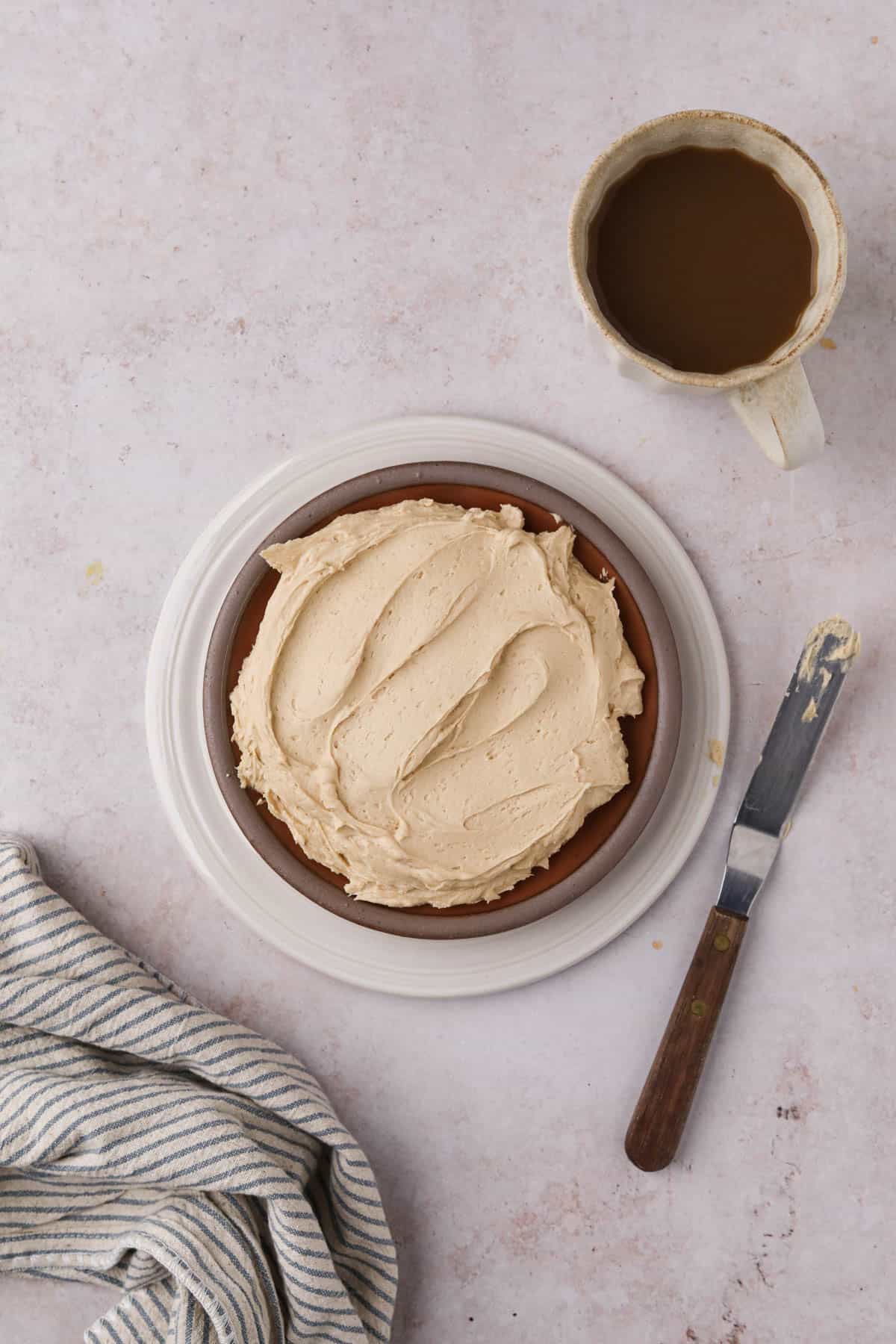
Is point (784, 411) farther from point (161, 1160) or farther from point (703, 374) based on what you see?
point (161, 1160)

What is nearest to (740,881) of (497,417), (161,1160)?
(497,417)

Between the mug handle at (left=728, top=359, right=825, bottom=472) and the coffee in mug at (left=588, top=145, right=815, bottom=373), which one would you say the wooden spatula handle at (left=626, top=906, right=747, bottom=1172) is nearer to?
the mug handle at (left=728, top=359, right=825, bottom=472)

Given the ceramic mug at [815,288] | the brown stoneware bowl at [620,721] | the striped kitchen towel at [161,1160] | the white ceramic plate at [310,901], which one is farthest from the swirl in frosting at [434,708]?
the striped kitchen towel at [161,1160]

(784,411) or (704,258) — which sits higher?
(704,258)

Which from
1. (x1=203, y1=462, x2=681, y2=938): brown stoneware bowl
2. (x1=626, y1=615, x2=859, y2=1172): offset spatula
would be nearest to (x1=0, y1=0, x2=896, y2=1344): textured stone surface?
(x1=626, y1=615, x2=859, y2=1172): offset spatula

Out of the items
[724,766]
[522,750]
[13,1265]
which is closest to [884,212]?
[724,766]

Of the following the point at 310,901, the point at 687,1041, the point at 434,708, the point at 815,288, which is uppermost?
the point at 815,288

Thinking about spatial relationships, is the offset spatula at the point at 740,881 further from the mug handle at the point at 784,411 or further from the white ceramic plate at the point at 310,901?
the mug handle at the point at 784,411

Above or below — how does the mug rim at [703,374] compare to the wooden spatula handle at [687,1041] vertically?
above
